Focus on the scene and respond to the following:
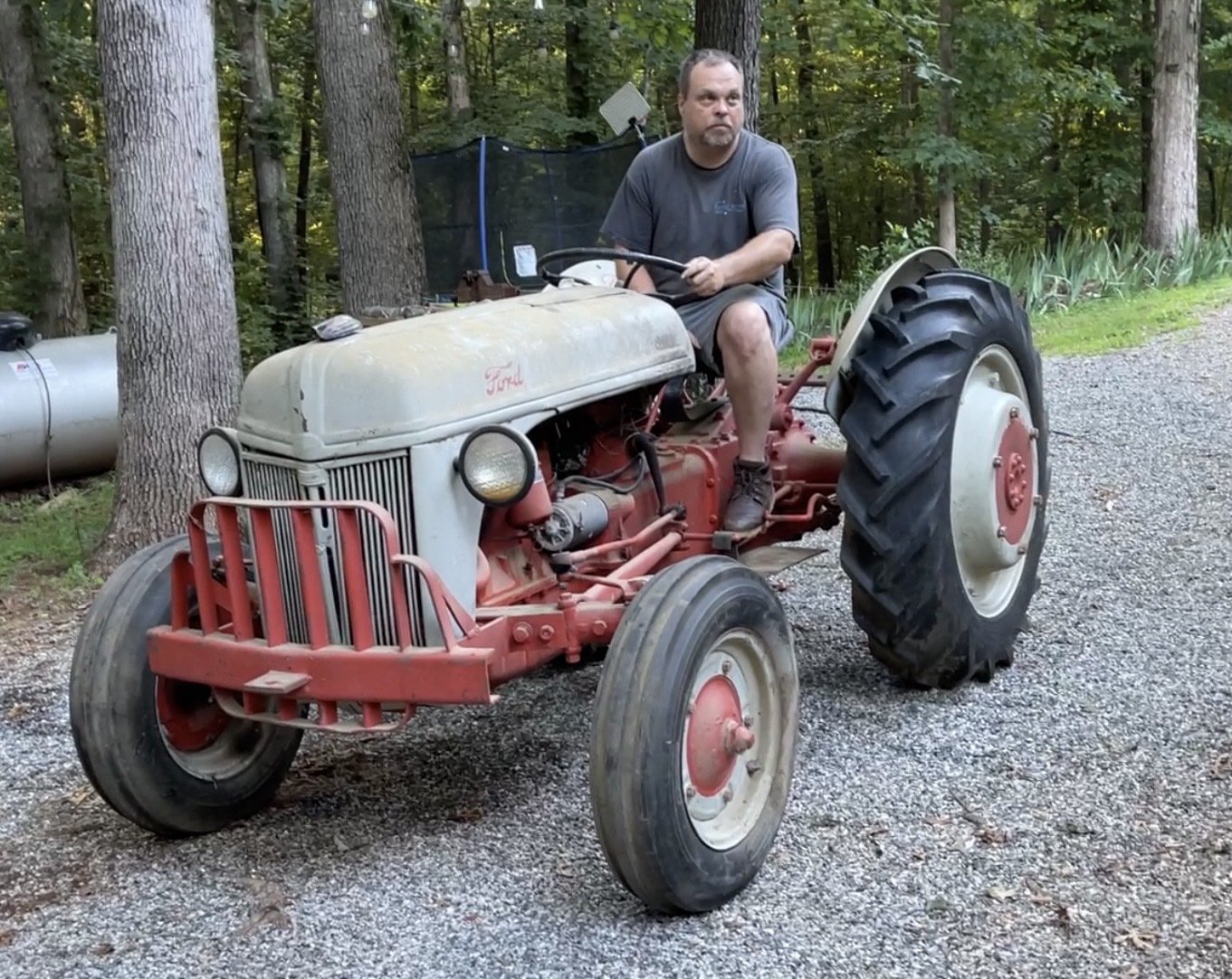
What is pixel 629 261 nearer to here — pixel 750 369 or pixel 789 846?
pixel 750 369

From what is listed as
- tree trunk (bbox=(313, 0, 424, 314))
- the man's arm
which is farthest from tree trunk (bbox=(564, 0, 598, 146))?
the man's arm

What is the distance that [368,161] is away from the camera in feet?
31.4

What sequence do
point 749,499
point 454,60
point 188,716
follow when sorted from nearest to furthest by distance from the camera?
point 188,716, point 749,499, point 454,60

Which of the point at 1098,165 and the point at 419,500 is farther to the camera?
the point at 1098,165

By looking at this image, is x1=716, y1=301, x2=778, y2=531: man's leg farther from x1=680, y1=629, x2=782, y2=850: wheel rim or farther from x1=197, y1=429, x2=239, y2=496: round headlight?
x1=197, y1=429, x2=239, y2=496: round headlight

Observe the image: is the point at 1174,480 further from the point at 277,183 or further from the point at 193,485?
the point at 277,183

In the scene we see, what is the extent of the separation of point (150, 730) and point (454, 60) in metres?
15.1

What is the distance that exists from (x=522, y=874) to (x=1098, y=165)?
18590 millimetres

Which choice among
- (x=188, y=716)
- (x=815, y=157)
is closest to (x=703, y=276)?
(x=188, y=716)

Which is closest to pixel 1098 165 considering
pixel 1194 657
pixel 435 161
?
pixel 435 161

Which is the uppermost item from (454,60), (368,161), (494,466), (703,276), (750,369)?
(454,60)

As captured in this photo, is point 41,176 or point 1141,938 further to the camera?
point 41,176

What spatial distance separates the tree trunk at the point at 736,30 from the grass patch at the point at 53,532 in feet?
16.6

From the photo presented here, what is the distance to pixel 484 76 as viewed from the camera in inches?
762
